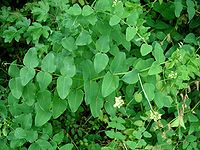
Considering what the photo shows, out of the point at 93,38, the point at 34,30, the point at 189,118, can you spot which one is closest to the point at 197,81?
the point at 189,118

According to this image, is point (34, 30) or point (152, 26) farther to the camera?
point (152, 26)

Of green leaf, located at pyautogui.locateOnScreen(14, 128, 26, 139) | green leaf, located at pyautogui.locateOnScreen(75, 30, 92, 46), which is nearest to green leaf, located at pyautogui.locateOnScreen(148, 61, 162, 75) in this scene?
green leaf, located at pyautogui.locateOnScreen(75, 30, 92, 46)

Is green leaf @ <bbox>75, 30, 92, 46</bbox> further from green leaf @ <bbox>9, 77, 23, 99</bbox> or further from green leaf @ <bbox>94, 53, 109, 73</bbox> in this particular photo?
green leaf @ <bbox>9, 77, 23, 99</bbox>

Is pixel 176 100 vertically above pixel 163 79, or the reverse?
pixel 163 79

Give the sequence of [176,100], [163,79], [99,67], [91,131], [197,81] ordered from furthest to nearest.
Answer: [91,131] → [197,81] → [176,100] → [163,79] → [99,67]

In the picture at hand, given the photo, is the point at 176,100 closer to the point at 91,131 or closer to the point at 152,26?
the point at 152,26

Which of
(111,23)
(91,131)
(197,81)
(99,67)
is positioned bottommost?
(91,131)

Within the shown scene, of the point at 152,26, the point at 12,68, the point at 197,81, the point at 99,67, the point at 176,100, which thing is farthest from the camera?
the point at 152,26
